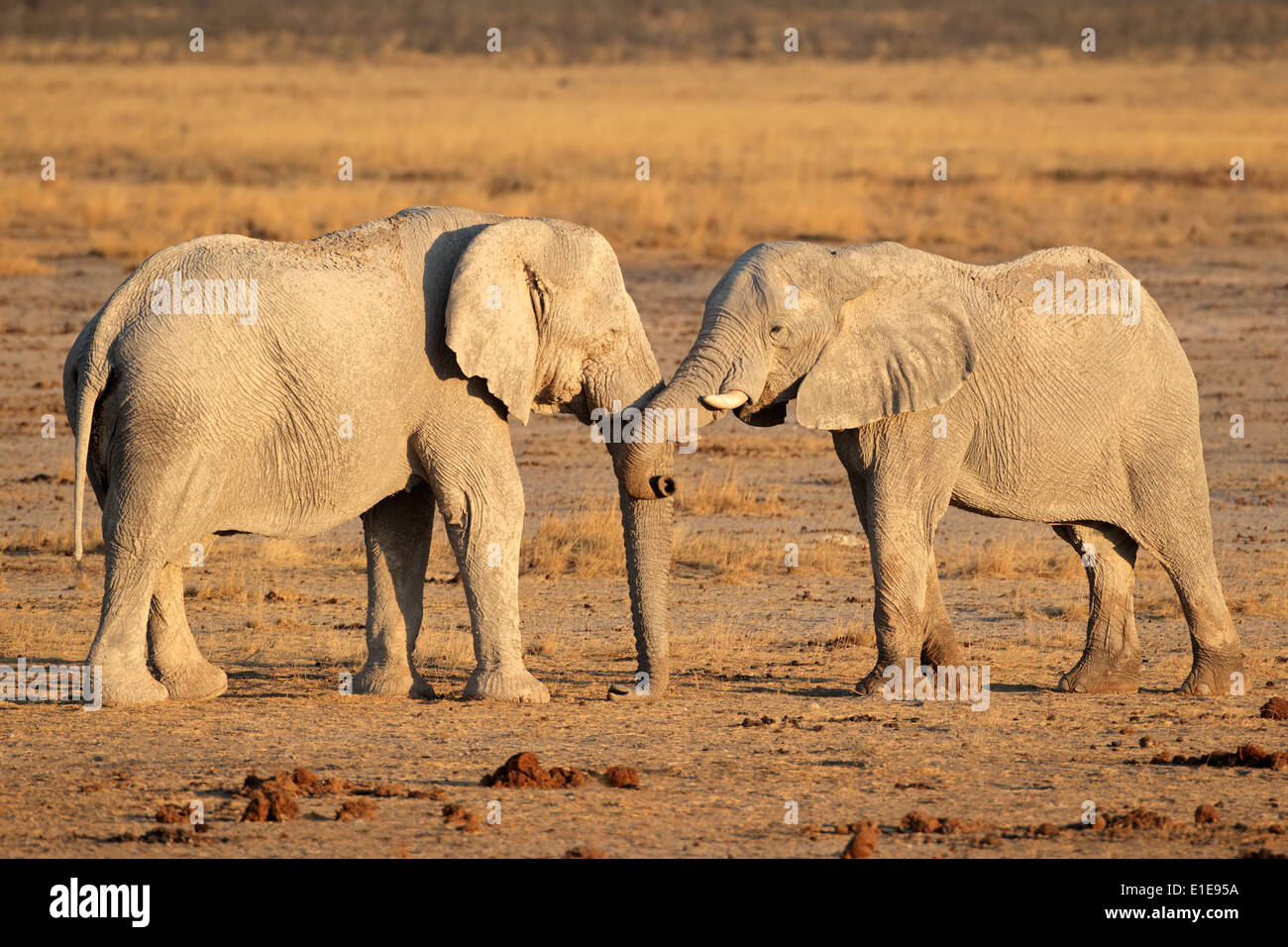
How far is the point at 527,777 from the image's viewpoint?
26.2 feet

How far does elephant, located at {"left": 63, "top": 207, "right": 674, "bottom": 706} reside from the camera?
898 centimetres

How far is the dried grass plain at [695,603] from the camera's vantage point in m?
7.81

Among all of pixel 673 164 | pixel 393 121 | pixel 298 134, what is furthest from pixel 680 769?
pixel 393 121

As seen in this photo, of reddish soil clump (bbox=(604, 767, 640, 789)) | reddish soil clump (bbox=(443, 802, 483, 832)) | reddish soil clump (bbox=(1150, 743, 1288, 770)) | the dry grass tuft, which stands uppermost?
the dry grass tuft

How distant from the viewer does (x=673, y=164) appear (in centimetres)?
3859

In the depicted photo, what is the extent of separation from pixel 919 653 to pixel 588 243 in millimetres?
2473

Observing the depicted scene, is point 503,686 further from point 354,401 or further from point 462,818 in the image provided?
point 462,818

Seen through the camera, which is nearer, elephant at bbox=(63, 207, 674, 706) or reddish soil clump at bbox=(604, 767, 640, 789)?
reddish soil clump at bbox=(604, 767, 640, 789)

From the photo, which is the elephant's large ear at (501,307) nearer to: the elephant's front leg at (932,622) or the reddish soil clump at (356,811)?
the elephant's front leg at (932,622)

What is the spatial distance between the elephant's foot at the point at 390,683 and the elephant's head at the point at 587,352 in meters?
1.07

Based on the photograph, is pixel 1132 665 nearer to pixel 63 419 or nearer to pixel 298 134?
pixel 63 419

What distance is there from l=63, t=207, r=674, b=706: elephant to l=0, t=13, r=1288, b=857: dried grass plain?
397 mm

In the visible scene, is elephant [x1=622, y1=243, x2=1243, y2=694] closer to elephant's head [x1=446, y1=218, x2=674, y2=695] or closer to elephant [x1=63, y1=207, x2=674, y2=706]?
elephant's head [x1=446, y1=218, x2=674, y2=695]

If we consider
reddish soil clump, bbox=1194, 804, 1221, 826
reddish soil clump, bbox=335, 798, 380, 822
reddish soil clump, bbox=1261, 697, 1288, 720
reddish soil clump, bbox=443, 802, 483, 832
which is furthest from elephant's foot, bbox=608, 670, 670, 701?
reddish soil clump, bbox=1194, 804, 1221, 826
